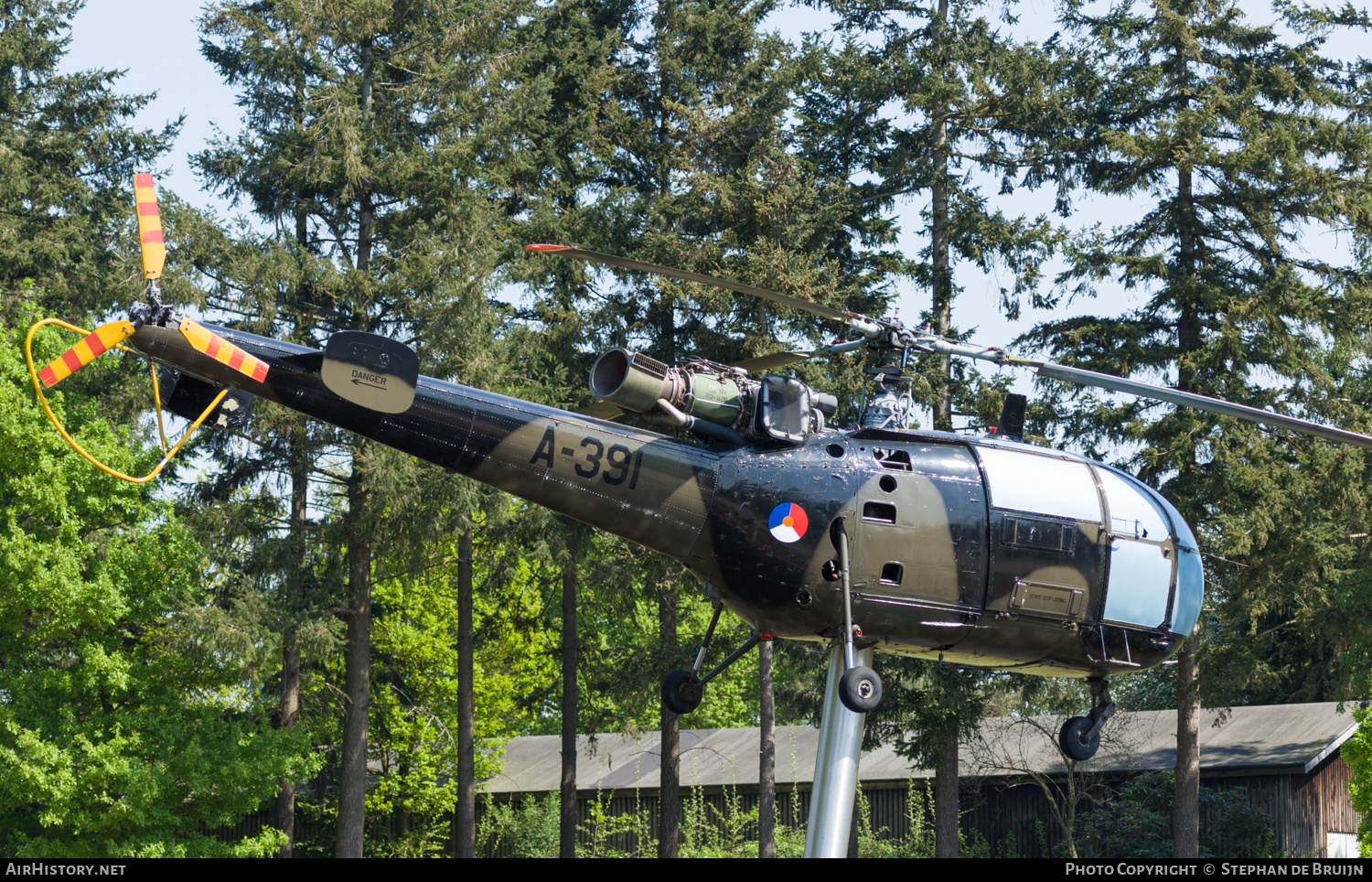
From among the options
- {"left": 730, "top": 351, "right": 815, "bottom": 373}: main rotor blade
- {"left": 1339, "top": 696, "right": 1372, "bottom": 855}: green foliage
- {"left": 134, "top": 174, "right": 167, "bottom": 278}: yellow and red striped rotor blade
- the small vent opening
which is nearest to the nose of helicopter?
the small vent opening

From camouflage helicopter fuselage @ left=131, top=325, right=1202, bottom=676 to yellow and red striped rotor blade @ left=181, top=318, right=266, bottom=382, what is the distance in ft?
3.69

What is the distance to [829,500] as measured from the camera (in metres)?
11.9

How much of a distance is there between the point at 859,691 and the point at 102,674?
2014 centimetres

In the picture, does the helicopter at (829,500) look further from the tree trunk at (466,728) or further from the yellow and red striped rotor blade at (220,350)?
the tree trunk at (466,728)

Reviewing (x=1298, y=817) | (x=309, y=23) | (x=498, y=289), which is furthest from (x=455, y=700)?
(x=1298, y=817)

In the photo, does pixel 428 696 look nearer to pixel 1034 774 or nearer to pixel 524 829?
pixel 524 829

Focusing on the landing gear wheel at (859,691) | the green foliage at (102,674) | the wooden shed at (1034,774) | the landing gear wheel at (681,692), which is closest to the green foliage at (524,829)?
the wooden shed at (1034,774)

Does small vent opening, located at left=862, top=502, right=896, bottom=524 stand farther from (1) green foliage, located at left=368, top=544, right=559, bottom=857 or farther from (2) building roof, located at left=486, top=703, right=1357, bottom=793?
(1) green foliage, located at left=368, top=544, right=559, bottom=857

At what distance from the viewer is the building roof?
29.5 m

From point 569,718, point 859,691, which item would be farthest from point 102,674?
point 859,691

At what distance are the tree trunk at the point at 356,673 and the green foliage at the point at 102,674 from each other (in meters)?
1.08

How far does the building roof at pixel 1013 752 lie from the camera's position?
96.7ft

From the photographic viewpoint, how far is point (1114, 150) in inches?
1059

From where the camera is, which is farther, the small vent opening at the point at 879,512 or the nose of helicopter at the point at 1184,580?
the nose of helicopter at the point at 1184,580
